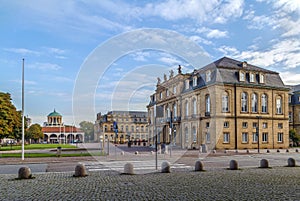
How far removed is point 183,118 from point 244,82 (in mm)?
13204

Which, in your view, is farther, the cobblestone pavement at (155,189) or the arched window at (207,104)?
the arched window at (207,104)

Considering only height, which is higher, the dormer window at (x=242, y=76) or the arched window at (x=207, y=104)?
the dormer window at (x=242, y=76)

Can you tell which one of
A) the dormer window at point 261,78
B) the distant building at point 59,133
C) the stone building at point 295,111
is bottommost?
the distant building at point 59,133

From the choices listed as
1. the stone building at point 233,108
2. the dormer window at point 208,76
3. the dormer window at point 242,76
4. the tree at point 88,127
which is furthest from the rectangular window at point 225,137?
the tree at point 88,127

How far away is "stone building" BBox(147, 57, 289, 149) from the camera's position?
49938 millimetres

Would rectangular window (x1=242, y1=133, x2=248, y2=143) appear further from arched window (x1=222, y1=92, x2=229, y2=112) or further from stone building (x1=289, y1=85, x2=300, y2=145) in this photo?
stone building (x1=289, y1=85, x2=300, y2=145)

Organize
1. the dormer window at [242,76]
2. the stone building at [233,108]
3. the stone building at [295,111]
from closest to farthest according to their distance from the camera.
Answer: the stone building at [233,108] < the dormer window at [242,76] < the stone building at [295,111]

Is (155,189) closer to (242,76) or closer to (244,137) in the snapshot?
(244,137)

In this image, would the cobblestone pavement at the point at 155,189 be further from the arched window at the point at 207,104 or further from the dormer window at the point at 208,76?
the dormer window at the point at 208,76

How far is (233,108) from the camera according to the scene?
50750 mm

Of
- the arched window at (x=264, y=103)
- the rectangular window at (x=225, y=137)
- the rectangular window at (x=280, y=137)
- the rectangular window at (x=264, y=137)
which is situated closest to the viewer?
the rectangular window at (x=225, y=137)

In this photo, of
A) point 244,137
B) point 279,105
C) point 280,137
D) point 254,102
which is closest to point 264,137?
point 244,137

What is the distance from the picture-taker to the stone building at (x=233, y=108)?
164ft

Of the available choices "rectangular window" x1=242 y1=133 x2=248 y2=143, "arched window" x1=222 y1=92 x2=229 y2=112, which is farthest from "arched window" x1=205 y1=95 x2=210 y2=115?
"rectangular window" x1=242 y1=133 x2=248 y2=143
